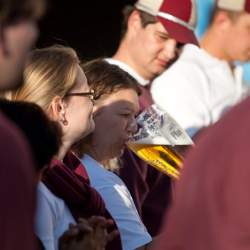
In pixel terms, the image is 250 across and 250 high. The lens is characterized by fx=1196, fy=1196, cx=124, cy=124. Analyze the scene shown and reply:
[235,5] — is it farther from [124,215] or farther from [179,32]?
[124,215]

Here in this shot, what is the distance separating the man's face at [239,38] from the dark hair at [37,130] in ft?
9.71

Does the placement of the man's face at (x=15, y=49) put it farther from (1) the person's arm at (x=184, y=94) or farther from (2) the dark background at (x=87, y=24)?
(2) the dark background at (x=87, y=24)

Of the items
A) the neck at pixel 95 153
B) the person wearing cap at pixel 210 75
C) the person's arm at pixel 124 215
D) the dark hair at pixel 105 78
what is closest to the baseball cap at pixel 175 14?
the person wearing cap at pixel 210 75

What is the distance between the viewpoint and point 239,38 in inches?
241

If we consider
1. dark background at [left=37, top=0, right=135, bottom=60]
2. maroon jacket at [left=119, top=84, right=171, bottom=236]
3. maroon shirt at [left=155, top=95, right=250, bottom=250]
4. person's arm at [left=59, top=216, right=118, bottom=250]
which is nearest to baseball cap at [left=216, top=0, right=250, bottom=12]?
maroon jacket at [left=119, top=84, right=171, bottom=236]

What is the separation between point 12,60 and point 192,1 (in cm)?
351

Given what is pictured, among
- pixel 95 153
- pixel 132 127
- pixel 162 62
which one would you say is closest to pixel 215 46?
pixel 162 62

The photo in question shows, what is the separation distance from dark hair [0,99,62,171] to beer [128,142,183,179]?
144cm

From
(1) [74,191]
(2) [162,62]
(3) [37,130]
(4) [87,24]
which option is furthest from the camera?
(4) [87,24]

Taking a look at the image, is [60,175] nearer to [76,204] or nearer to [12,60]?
[76,204]

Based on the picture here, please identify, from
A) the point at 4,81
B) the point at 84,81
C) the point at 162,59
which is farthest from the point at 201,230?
the point at 162,59

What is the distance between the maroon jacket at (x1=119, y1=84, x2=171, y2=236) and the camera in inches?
198

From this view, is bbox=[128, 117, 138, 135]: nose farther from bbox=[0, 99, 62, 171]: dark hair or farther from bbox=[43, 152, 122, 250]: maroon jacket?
bbox=[0, 99, 62, 171]: dark hair

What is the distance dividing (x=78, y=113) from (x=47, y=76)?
182mm
